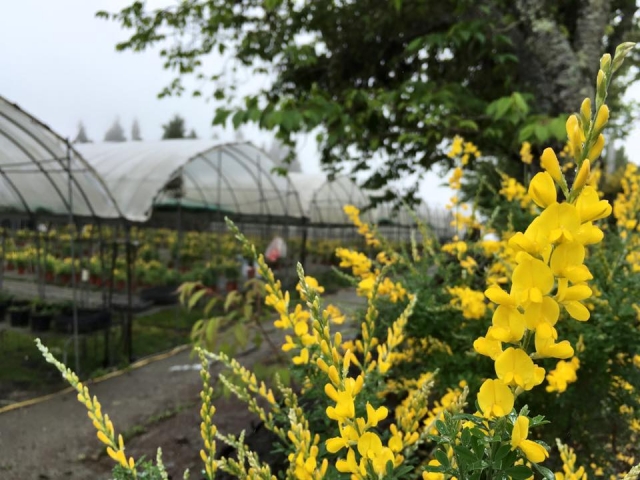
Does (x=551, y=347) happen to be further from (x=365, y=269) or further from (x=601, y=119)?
(x=365, y=269)

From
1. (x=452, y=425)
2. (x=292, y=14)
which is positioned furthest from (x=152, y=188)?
(x=452, y=425)

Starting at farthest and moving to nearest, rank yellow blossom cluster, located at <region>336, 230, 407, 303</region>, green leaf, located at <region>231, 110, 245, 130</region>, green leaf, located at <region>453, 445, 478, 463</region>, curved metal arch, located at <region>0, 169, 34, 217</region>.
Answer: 1. curved metal arch, located at <region>0, 169, 34, 217</region>
2. green leaf, located at <region>231, 110, 245, 130</region>
3. yellow blossom cluster, located at <region>336, 230, 407, 303</region>
4. green leaf, located at <region>453, 445, 478, 463</region>

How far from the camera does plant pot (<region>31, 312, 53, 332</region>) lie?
7.09 metres

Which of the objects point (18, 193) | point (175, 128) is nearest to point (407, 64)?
point (18, 193)

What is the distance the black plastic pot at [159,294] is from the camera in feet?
31.3

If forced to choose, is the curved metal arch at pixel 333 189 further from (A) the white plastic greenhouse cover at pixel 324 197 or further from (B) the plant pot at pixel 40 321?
(B) the plant pot at pixel 40 321

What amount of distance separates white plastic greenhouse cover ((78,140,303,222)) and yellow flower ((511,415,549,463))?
260 inches

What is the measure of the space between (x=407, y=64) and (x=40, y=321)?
5888 mm

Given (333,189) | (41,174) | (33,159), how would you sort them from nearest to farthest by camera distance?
(33,159), (41,174), (333,189)

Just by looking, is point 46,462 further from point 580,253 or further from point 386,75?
point 386,75

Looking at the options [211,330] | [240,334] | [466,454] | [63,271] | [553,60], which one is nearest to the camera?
[466,454]

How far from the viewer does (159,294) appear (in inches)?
375

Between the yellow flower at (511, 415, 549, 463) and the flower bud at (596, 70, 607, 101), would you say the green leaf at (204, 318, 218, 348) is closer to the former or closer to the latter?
the yellow flower at (511, 415, 549, 463)

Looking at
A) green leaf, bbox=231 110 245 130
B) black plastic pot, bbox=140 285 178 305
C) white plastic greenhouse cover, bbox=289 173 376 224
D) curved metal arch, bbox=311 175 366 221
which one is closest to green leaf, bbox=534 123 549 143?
green leaf, bbox=231 110 245 130
